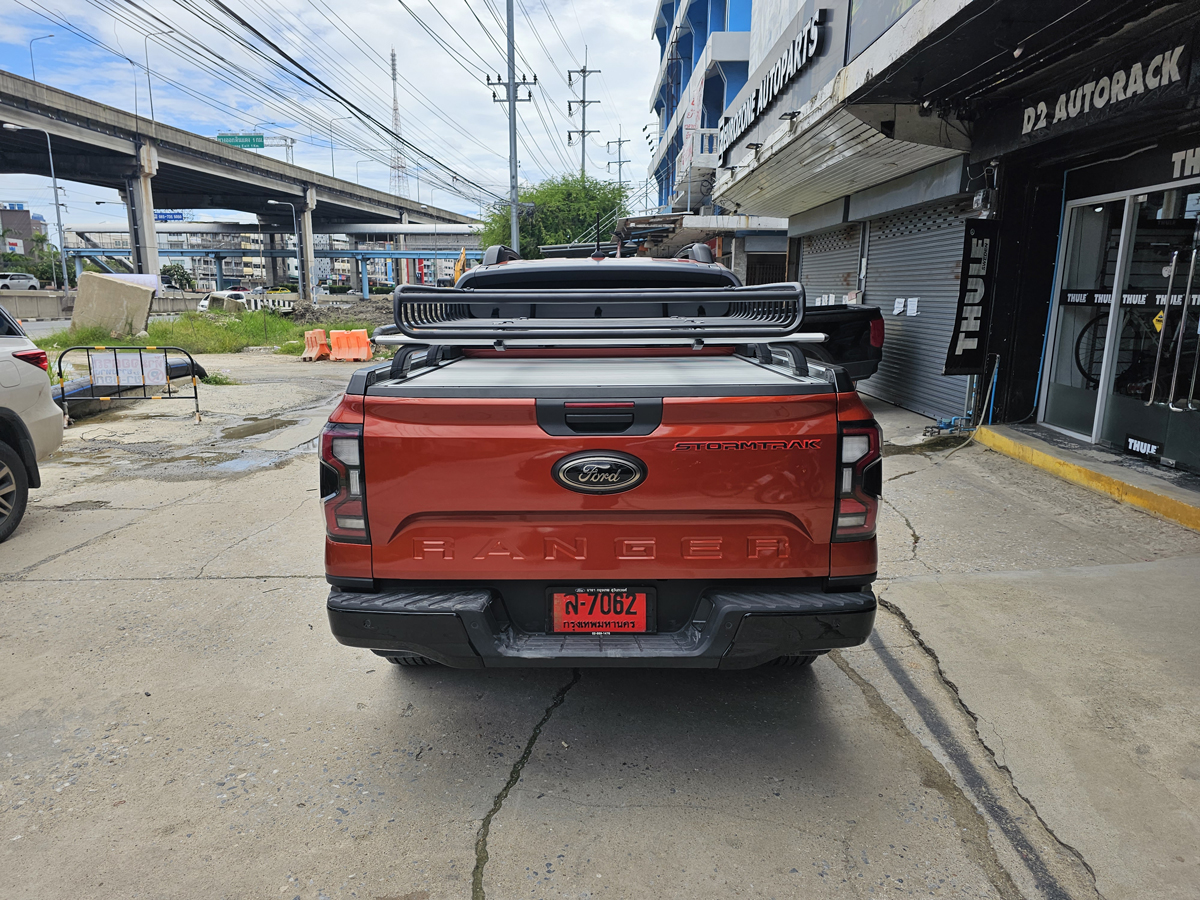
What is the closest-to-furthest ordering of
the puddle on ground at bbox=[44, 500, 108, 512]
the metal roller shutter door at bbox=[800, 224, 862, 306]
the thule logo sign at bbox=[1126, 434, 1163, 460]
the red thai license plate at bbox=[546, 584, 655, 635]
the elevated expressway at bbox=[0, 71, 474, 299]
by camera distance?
the red thai license plate at bbox=[546, 584, 655, 635] < the thule logo sign at bbox=[1126, 434, 1163, 460] < the puddle on ground at bbox=[44, 500, 108, 512] < the metal roller shutter door at bbox=[800, 224, 862, 306] < the elevated expressway at bbox=[0, 71, 474, 299]

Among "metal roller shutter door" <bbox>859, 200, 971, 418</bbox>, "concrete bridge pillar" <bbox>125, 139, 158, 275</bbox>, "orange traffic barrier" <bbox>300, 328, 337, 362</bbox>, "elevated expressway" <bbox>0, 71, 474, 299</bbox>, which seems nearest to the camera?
"metal roller shutter door" <bbox>859, 200, 971, 418</bbox>

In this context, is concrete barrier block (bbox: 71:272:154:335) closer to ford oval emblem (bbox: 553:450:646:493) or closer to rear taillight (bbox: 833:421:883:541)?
ford oval emblem (bbox: 553:450:646:493)

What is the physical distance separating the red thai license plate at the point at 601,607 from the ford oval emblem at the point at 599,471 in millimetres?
382

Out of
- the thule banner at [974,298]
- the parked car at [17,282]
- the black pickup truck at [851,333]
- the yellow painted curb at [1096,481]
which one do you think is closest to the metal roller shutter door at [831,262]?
the black pickup truck at [851,333]

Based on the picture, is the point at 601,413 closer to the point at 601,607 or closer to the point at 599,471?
the point at 599,471

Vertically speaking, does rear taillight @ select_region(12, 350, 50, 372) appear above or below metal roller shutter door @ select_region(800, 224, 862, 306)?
below

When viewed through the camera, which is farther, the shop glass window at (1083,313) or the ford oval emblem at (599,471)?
the shop glass window at (1083,313)

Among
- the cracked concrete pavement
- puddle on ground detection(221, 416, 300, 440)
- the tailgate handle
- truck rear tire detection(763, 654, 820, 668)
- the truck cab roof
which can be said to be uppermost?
the truck cab roof

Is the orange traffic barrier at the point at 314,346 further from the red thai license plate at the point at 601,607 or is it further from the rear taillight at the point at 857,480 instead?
the rear taillight at the point at 857,480

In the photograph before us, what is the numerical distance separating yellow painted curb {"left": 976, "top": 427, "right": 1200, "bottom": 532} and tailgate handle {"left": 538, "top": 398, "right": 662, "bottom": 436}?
5019 millimetres

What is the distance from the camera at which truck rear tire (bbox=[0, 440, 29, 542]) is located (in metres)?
5.69

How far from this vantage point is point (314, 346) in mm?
21828

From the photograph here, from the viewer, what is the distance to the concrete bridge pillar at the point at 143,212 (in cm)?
4750

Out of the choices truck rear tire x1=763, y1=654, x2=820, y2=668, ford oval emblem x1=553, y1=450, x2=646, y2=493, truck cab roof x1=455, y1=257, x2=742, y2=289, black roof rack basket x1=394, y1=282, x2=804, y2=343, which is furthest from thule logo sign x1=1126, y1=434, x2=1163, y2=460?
ford oval emblem x1=553, y1=450, x2=646, y2=493
